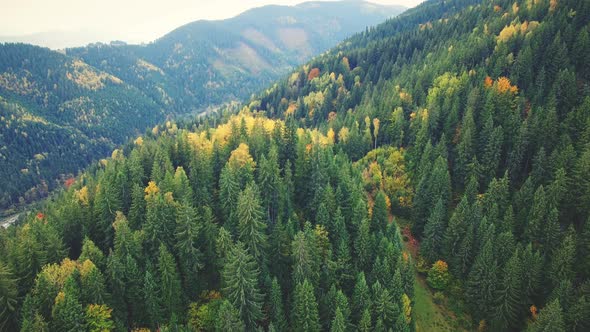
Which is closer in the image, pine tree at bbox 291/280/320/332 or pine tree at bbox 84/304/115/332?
pine tree at bbox 84/304/115/332

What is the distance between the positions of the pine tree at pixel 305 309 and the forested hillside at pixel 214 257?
0.60 ft

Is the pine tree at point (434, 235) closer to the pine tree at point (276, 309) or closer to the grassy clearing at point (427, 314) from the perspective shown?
the grassy clearing at point (427, 314)

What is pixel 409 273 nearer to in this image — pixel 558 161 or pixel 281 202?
pixel 281 202

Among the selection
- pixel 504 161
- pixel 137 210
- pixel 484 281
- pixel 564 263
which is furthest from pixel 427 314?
pixel 137 210

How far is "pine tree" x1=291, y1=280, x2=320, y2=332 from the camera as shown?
56.2 metres

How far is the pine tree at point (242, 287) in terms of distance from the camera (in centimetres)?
5528

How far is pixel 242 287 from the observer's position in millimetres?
55594

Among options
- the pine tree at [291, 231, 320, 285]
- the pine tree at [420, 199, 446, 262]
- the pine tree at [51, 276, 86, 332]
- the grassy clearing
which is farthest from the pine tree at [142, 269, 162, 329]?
the pine tree at [420, 199, 446, 262]

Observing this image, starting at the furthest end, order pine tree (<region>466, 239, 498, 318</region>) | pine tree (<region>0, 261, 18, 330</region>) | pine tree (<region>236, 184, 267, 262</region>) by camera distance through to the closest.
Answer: pine tree (<region>466, 239, 498, 318</region>) → pine tree (<region>236, 184, 267, 262</region>) → pine tree (<region>0, 261, 18, 330</region>)


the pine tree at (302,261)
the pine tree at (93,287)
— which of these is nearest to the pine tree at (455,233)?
the pine tree at (302,261)

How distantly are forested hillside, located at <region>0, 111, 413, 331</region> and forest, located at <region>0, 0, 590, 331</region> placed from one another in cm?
30

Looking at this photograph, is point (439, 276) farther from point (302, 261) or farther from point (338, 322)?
point (302, 261)

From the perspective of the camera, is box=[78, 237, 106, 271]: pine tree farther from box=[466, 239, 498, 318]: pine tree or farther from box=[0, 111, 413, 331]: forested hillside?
box=[466, 239, 498, 318]: pine tree

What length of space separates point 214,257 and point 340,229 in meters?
23.3
